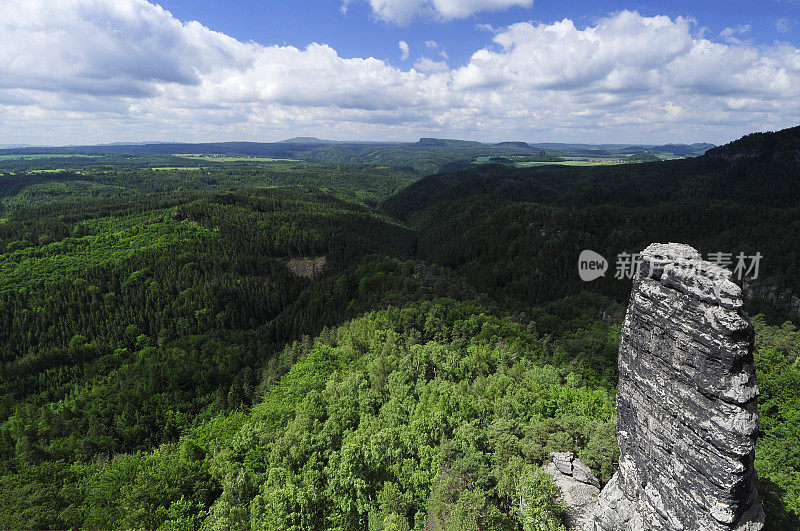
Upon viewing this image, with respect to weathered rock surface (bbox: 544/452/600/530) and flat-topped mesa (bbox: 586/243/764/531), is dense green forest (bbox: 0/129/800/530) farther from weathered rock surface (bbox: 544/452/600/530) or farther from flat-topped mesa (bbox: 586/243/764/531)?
flat-topped mesa (bbox: 586/243/764/531)

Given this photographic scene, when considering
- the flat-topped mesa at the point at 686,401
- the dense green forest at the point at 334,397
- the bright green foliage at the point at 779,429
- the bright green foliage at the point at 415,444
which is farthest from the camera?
the dense green forest at the point at 334,397

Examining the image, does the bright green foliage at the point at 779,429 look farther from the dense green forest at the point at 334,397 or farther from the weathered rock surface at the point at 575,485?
the weathered rock surface at the point at 575,485

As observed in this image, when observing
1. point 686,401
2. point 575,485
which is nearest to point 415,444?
point 575,485

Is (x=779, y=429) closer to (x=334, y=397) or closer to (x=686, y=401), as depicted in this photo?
(x=686, y=401)

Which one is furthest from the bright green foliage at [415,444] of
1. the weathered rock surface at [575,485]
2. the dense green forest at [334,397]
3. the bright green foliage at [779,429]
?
the bright green foliage at [779,429]

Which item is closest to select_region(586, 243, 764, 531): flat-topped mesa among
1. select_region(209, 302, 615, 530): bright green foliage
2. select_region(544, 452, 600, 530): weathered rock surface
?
select_region(544, 452, 600, 530): weathered rock surface

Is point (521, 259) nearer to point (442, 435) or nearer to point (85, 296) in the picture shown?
point (442, 435)

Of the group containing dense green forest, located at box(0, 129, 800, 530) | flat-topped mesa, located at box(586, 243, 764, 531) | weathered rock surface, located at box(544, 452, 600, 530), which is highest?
flat-topped mesa, located at box(586, 243, 764, 531)
